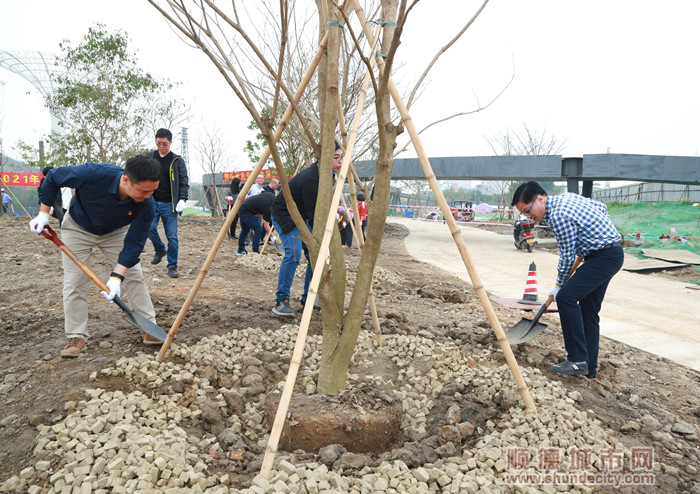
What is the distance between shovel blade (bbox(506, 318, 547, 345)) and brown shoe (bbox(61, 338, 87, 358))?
308cm

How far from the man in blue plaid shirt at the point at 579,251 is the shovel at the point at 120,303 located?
2815mm

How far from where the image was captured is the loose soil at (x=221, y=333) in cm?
229

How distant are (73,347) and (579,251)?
3.64m

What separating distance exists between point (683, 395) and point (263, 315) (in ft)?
11.1

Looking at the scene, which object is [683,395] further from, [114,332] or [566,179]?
[566,179]

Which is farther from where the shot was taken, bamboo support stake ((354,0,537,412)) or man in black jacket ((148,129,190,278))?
man in black jacket ((148,129,190,278))

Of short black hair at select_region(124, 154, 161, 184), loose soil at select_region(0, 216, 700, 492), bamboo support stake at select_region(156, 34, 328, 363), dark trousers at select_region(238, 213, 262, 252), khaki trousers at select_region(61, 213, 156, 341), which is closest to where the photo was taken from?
loose soil at select_region(0, 216, 700, 492)

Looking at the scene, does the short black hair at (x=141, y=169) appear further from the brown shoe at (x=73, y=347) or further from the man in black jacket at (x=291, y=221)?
the man in black jacket at (x=291, y=221)

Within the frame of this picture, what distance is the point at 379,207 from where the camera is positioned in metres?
2.45

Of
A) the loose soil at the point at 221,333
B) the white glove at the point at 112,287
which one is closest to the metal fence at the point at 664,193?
the loose soil at the point at 221,333

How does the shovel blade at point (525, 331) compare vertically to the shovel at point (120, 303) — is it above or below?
below

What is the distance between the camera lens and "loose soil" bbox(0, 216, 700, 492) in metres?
2.29

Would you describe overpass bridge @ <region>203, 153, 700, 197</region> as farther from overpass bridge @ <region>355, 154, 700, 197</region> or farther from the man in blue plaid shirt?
the man in blue plaid shirt

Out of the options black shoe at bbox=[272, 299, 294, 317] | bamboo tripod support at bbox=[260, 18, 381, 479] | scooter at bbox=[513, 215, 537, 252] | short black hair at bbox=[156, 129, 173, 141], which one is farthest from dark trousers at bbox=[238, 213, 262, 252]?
scooter at bbox=[513, 215, 537, 252]
